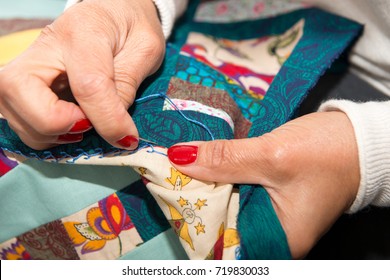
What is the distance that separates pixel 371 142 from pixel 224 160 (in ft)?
0.71

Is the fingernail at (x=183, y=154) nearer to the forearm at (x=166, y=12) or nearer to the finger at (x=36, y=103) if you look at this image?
the finger at (x=36, y=103)

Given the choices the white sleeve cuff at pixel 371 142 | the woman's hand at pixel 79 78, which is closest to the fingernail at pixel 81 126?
the woman's hand at pixel 79 78

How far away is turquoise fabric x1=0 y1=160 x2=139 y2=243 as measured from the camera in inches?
24.4

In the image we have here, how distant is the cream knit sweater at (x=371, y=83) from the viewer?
0.58 metres

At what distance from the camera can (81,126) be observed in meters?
0.54

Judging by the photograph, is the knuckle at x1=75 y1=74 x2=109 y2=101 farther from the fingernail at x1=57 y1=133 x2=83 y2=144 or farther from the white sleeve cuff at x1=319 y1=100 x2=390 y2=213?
the white sleeve cuff at x1=319 y1=100 x2=390 y2=213

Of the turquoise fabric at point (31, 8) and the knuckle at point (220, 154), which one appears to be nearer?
the knuckle at point (220, 154)

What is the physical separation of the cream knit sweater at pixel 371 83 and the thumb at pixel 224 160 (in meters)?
0.15

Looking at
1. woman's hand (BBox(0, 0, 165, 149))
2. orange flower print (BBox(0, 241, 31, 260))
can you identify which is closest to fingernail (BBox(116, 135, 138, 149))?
woman's hand (BBox(0, 0, 165, 149))

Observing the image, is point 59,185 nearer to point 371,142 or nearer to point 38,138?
point 38,138

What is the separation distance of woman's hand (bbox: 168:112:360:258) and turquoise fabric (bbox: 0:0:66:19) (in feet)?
1.94

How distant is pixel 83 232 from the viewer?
2.11ft

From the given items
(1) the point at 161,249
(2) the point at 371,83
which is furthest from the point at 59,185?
(2) the point at 371,83
